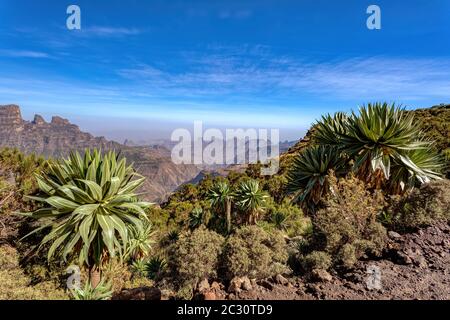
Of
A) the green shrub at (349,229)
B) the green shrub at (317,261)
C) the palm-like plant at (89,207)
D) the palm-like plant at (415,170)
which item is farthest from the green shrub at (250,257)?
the palm-like plant at (415,170)

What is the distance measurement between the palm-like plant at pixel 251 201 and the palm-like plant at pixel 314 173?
8.63 meters

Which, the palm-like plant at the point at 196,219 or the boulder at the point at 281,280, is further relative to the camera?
the palm-like plant at the point at 196,219

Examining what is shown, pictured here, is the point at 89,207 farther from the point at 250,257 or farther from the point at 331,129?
the point at 331,129

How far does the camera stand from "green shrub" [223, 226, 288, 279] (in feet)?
21.0

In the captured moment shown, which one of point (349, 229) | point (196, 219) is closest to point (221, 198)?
point (196, 219)

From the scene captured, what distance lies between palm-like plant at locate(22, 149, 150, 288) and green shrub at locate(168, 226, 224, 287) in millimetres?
1157

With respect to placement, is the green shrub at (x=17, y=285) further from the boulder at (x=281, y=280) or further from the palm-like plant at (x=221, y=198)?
the palm-like plant at (x=221, y=198)

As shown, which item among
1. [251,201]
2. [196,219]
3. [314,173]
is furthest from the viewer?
[196,219]

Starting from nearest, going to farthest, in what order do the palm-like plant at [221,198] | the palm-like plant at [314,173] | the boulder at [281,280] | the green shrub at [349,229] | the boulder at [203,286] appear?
the boulder at [203,286] < the boulder at [281,280] < the green shrub at [349,229] < the palm-like plant at [314,173] < the palm-like plant at [221,198]

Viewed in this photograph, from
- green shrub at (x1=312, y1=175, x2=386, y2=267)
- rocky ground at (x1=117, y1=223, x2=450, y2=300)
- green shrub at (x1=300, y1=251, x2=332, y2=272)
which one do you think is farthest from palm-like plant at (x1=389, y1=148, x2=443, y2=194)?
green shrub at (x1=300, y1=251, x2=332, y2=272)

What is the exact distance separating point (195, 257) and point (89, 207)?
2389mm

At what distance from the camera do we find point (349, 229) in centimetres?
722

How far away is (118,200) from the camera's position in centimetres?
611

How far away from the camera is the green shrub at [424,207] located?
817 cm
